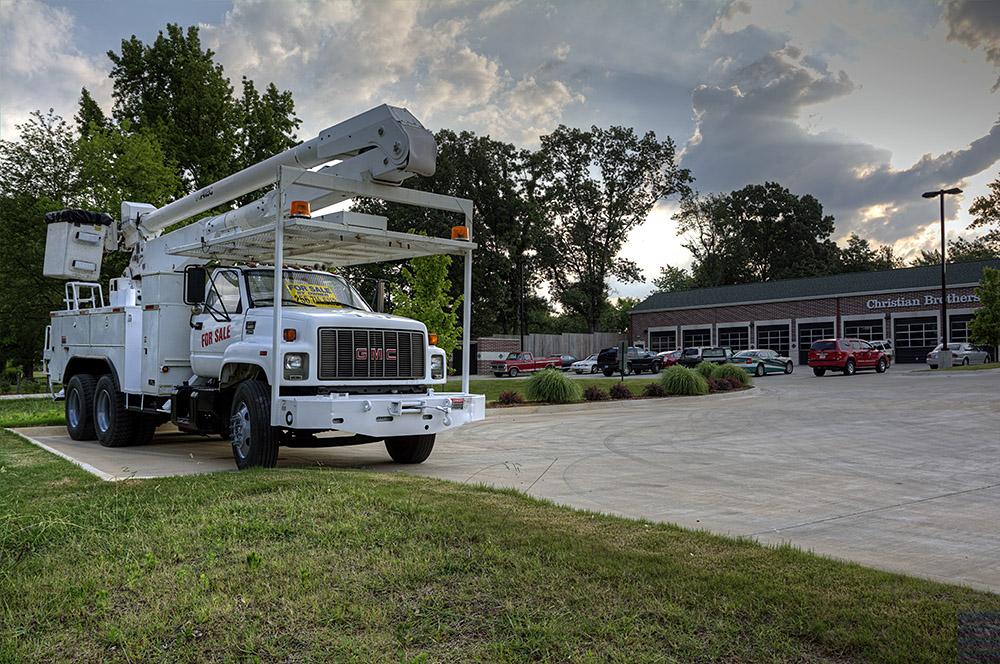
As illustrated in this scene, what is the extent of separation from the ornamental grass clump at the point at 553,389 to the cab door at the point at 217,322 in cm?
1130

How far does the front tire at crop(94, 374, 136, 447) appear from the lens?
37.0ft

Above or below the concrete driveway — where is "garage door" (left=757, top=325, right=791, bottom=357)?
above

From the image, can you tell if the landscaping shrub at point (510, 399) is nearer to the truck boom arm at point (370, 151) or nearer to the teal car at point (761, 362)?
the truck boom arm at point (370, 151)

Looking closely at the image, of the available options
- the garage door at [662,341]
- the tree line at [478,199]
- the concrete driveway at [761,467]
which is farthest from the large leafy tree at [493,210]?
the concrete driveway at [761,467]

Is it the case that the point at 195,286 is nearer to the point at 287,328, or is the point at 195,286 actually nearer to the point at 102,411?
the point at 287,328

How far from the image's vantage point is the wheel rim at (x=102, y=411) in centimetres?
1176

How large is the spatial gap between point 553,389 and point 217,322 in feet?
38.2

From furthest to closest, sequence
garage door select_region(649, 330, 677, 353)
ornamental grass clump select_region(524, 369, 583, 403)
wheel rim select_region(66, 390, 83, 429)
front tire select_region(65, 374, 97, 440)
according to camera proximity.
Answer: garage door select_region(649, 330, 677, 353)
ornamental grass clump select_region(524, 369, 583, 403)
wheel rim select_region(66, 390, 83, 429)
front tire select_region(65, 374, 97, 440)

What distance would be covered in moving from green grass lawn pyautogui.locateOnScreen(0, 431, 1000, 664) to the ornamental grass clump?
13915 millimetres

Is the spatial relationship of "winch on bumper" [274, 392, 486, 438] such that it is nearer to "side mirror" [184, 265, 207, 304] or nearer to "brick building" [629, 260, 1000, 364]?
"side mirror" [184, 265, 207, 304]

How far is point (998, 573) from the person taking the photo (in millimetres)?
4676

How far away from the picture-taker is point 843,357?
112 ft

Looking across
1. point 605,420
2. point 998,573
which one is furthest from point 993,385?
point 998,573

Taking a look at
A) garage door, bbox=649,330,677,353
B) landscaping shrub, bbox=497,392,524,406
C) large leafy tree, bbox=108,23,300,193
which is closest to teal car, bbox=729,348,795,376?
garage door, bbox=649,330,677,353
